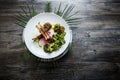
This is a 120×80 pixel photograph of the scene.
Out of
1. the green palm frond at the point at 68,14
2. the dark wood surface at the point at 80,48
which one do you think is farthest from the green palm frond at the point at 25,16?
→ the green palm frond at the point at 68,14

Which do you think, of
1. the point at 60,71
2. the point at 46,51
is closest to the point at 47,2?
the point at 46,51

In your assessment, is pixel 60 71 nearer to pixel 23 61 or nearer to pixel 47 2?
pixel 23 61

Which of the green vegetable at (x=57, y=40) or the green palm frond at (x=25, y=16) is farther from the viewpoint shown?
the green palm frond at (x=25, y=16)

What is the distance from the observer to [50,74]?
1.58m

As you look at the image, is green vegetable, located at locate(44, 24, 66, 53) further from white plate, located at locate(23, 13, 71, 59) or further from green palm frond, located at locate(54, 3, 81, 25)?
green palm frond, located at locate(54, 3, 81, 25)

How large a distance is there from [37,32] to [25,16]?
21cm

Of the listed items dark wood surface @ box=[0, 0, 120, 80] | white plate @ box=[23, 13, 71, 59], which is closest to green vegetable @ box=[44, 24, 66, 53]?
white plate @ box=[23, 13, 71, 59]

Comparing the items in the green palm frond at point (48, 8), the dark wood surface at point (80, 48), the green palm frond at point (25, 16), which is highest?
the green palm frond at point (48, 8)

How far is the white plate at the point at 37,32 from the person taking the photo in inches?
58.4

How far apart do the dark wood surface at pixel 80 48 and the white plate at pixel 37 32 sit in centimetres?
13

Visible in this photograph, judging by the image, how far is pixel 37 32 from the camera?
1.53 meters

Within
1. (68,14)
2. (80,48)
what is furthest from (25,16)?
(80,48)

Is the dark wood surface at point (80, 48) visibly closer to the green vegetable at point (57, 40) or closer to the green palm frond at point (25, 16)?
the green palm frond at point (25, 16)

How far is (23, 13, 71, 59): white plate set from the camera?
1.48m
